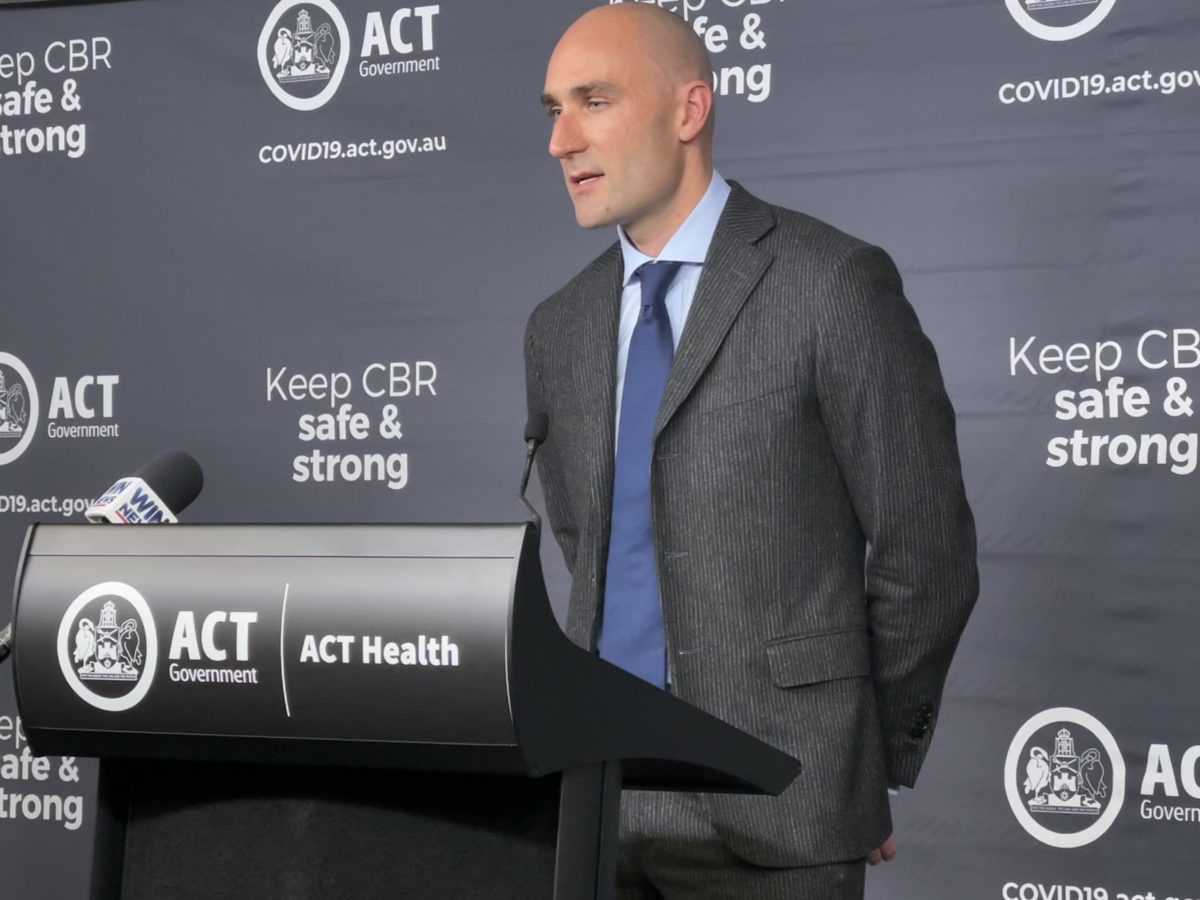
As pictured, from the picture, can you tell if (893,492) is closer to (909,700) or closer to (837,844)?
(909,700)

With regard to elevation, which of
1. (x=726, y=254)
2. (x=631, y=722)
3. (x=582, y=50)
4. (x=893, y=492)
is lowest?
(x=631, y=722)

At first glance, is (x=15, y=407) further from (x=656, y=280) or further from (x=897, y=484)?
(x=897, y=484)

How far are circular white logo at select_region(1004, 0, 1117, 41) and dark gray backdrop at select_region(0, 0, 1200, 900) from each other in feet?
0.04

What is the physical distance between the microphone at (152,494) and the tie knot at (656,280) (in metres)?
0.63

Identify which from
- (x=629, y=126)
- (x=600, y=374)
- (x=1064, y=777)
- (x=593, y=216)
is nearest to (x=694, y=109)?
(x=629, y=126)

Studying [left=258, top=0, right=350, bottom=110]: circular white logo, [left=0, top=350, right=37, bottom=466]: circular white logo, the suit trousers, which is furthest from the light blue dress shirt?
[left=0, top=350, right=37, bottom=466]: circular white logo

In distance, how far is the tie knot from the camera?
1.83m

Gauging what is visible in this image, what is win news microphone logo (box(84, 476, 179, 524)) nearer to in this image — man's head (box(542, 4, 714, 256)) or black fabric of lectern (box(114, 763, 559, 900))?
black fabric of lectern (box(114, 763, 559, 900))

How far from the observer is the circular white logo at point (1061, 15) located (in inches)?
116

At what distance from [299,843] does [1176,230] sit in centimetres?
230

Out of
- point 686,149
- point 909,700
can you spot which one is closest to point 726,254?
point 686,149

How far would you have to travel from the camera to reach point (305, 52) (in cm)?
356

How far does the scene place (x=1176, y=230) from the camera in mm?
2881

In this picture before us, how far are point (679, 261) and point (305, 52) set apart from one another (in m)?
2.00
